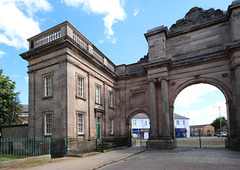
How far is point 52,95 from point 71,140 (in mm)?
3779

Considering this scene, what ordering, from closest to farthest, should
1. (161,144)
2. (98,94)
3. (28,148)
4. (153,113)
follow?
(28,148)
(161,144)
(153,113)
(98,94)

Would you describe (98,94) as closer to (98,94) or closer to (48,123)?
(98,94)

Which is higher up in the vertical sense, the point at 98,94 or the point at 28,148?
the point at 98,94

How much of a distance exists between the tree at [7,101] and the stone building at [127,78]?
7851mm

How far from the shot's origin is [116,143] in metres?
19.8

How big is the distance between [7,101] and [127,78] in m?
14.3

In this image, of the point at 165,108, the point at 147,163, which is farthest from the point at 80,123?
the point at 165,108

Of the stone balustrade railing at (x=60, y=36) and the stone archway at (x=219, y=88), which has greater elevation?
the stone balustrade railing at (x=60, y=36)

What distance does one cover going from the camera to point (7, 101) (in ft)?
74.2

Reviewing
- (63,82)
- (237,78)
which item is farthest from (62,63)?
(237,78)

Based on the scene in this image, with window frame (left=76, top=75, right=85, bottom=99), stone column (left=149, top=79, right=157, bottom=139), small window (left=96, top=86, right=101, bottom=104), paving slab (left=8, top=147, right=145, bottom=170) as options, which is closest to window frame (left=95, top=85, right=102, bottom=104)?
small window (left=96, top=86, right=101, bottom=104)

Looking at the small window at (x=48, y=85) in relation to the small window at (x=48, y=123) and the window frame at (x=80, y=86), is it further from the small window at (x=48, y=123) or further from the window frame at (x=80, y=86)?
the window frame at (x=80, y=86)

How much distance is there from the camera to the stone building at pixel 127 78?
14812 mm

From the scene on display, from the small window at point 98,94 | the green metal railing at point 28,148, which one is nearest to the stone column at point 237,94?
the small window at point 98,94
